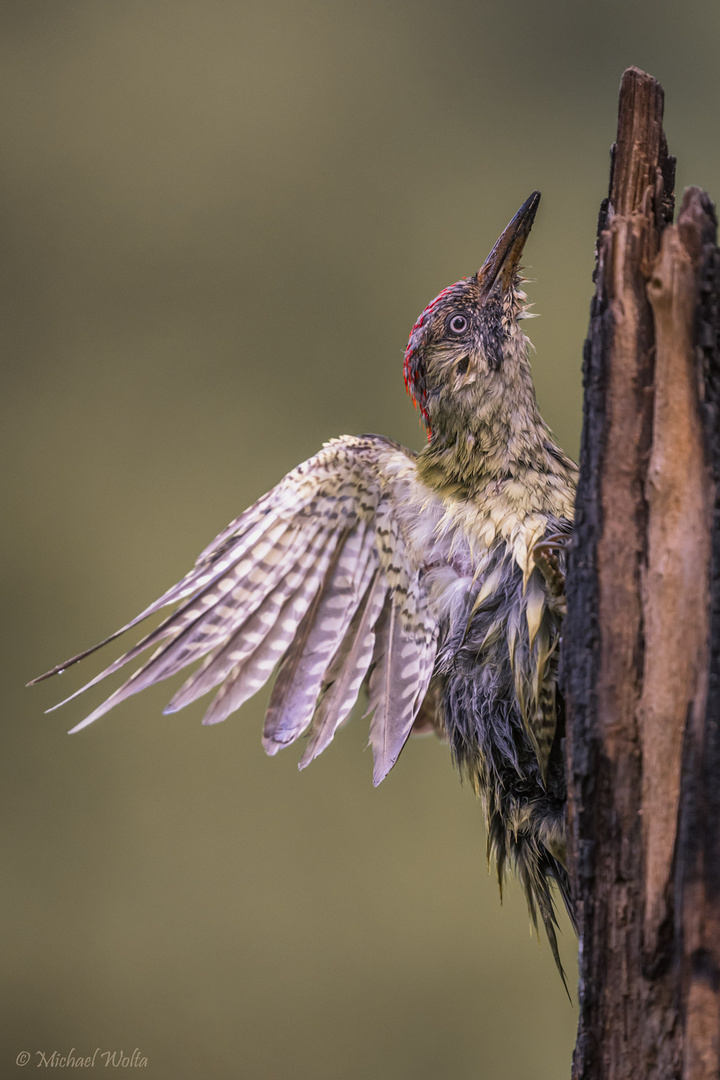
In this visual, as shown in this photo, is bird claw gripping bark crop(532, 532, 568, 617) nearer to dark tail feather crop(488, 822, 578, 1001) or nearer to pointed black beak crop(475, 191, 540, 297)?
dark tail feather crop(488, 822, 578, 1001)

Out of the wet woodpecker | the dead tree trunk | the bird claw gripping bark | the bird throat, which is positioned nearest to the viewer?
the dead tree trunk

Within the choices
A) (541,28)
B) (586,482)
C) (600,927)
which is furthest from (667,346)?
(541,28)

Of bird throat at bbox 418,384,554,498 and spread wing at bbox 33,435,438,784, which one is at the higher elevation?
bird throat at bbox 418,384,554,498

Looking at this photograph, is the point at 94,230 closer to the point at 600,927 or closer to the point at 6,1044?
the point at 6,1044

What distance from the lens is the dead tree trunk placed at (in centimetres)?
96

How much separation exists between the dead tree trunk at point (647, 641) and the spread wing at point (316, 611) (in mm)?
582

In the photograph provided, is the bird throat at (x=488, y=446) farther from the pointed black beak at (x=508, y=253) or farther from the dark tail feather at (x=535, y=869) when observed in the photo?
the dark tail feather at (x=535, y=869)

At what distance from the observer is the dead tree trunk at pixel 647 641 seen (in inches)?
37.9

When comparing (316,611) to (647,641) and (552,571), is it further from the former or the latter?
(647,641)

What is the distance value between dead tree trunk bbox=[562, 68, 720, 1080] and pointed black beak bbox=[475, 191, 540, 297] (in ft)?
1.99

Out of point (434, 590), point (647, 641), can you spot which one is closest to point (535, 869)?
point (434, 590)

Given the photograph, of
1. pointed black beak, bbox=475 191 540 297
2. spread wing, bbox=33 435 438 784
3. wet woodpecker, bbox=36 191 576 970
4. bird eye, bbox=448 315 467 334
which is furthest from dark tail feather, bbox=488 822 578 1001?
pointed black beak, bbox=475 191 540 297

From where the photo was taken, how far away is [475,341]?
172 cm

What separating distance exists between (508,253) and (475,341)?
0.19 m
